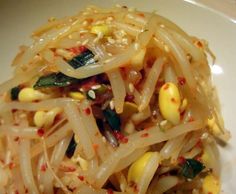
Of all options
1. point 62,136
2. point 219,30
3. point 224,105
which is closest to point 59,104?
point 62,136

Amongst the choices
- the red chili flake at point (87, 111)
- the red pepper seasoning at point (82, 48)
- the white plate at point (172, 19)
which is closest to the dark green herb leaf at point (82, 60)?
the red pepper seasoning at point (82, 48)

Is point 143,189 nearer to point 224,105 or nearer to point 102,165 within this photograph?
point 102,165

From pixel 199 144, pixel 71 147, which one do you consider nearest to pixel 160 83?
pixel 199 144

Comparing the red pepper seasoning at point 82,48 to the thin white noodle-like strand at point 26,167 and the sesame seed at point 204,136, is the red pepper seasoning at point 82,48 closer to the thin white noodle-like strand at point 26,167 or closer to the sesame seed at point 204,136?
the thin white noodle-like strand at point 26,167

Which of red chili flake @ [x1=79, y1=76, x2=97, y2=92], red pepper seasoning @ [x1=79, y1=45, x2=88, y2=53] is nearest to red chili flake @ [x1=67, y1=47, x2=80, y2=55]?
red pepper seasoning @ [x1=79, y1=45, x2=88, y2=53]

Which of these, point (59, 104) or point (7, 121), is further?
point (7, 121)

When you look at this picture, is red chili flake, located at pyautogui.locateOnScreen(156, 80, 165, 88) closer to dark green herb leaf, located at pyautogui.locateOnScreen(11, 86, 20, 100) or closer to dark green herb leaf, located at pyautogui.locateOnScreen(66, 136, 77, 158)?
dark green herb leaf, located at pyautogui.locateOnScreen(66, 136, 77, 158)

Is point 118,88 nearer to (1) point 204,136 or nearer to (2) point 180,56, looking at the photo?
(2) point 180,56
